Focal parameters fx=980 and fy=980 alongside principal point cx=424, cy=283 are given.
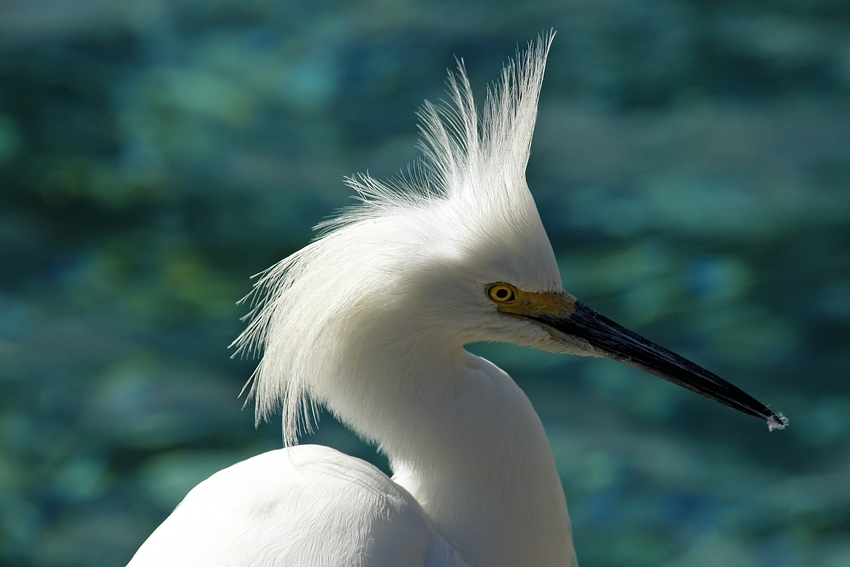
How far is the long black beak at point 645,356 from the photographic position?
160cm

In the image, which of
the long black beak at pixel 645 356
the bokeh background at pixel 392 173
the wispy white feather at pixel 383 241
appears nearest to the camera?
the wispy white feather at pixel 383 241

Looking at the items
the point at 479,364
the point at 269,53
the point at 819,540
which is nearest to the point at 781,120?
the point at 819,540

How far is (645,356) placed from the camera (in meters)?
1.64

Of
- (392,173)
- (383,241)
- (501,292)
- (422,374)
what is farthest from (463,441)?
(392,173)

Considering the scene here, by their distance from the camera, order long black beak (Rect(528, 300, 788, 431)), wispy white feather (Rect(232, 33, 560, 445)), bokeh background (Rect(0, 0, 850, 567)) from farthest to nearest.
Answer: bokeh background (Rect(0, 0, 850, 567)) < long black beak (Rect(528, 300, 788, 431)) < wispy white feather (Rect(232, 33, 560, 445))

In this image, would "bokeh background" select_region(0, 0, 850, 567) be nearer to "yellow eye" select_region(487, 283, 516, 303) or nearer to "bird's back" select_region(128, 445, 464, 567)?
"bird's back" select_region(128, 445, 464, 567)

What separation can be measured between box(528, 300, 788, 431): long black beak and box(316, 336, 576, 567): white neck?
0.16m

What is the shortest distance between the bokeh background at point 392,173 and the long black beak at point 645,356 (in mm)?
1179

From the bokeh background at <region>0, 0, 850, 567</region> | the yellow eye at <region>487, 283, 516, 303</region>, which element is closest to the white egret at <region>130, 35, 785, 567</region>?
the yellow eye at <region>487, 283, 516, 303</region>

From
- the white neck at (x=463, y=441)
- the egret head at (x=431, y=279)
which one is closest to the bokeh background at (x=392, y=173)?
the white neck at (x=463, y=441)

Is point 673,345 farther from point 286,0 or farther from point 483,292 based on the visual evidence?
point 286,0

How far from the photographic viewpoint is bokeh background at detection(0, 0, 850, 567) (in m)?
2.87

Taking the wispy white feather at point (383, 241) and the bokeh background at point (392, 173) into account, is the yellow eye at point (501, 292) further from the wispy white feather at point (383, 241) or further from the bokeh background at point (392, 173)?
the bokeh background at point (392, 173)

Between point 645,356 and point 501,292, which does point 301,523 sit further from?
point 645,356
